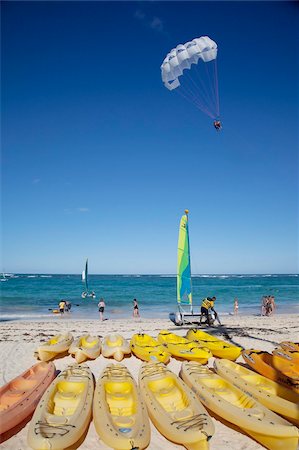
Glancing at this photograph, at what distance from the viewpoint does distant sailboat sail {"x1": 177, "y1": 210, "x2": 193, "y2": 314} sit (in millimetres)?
14336

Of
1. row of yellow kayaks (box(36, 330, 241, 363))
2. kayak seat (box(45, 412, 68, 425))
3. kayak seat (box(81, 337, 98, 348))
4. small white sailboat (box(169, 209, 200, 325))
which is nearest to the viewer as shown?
kayak seat (box(45, 412, 68, 425))

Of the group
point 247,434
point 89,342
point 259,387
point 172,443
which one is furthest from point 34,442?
point 89,342

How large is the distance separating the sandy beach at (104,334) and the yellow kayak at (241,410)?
0.31 meters

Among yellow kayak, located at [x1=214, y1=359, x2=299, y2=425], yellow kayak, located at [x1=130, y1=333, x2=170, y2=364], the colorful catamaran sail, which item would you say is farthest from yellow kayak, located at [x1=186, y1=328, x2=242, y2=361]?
the colorful catamaran sail

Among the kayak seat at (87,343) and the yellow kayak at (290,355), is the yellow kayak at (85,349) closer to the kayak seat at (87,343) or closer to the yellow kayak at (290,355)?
the kayak seat at (87,343)

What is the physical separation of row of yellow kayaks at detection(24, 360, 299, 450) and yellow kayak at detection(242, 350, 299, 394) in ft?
0.75

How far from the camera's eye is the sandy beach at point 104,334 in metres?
4.95

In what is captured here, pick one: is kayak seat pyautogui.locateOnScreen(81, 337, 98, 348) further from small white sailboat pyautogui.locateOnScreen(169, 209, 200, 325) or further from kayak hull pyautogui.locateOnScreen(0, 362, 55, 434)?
small white sailboat pyautogui.locateOnScreen(169, 209, 200, 325)

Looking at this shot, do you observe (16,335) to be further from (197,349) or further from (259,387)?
(259,387)

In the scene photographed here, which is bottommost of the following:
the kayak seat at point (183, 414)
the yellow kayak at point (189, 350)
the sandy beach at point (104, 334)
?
the sandy beach at point (104, 334)

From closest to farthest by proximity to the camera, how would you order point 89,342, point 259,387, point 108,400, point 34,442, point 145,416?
1. point 34,442
2. point 145,416
3. point 108,400
4. point 259,387
5. point 89,342

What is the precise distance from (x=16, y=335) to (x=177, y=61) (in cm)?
1167

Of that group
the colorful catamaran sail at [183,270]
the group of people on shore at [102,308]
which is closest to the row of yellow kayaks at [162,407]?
the colorful catamaran sail at [183,270]

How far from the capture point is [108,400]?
5910 mm
